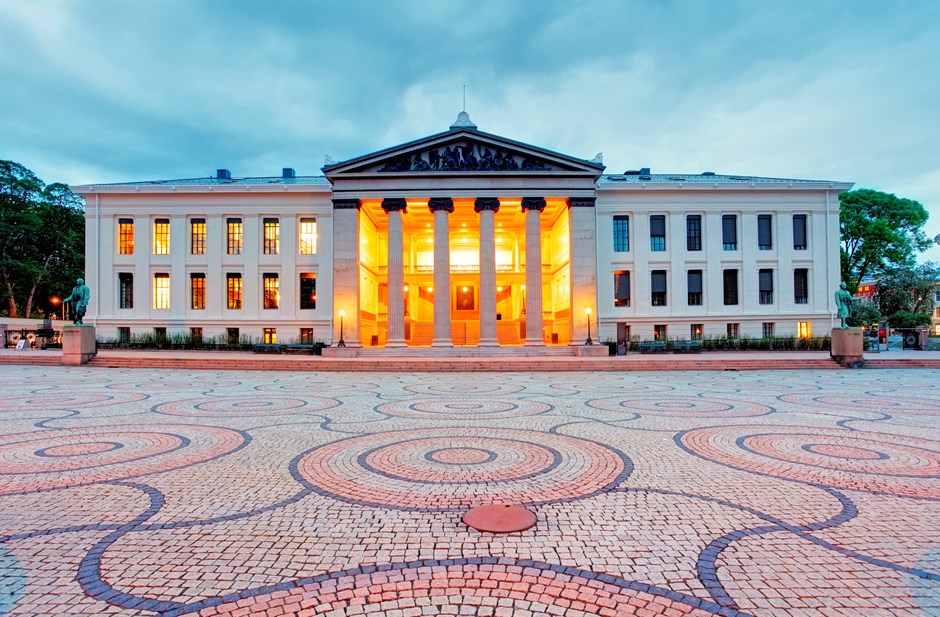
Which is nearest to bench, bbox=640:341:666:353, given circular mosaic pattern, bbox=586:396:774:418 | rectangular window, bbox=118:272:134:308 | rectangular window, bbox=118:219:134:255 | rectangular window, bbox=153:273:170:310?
circular mosaic pattern, bbox=586:396:774:418

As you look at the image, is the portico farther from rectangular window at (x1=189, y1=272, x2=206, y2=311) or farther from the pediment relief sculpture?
rectangular window at (x1=189, y1=272, x2=206, y2=311)

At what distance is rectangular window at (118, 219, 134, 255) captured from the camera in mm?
39938

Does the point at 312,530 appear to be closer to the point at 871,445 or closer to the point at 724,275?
the point at 871,445

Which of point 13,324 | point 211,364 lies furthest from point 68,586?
point 13,324

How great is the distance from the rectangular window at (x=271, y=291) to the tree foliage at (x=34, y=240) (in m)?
29.5

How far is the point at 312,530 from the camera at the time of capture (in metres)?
4.49

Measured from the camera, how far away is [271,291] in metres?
39.9

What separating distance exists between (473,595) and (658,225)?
4077 centimetres

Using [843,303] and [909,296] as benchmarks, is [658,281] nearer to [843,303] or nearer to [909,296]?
[843,303]

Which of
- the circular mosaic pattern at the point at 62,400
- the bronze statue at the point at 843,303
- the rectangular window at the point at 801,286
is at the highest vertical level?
the rectangular window at the point at 801,286

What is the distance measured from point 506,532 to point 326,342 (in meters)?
36.1

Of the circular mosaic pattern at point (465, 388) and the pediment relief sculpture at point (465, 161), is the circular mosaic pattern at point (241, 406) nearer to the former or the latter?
the circular mosaic pattern at point (465, 388)

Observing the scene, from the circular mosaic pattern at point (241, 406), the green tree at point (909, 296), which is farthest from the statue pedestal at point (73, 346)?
the green tree at point (909, 296)

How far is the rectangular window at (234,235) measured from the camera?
40.0 m
